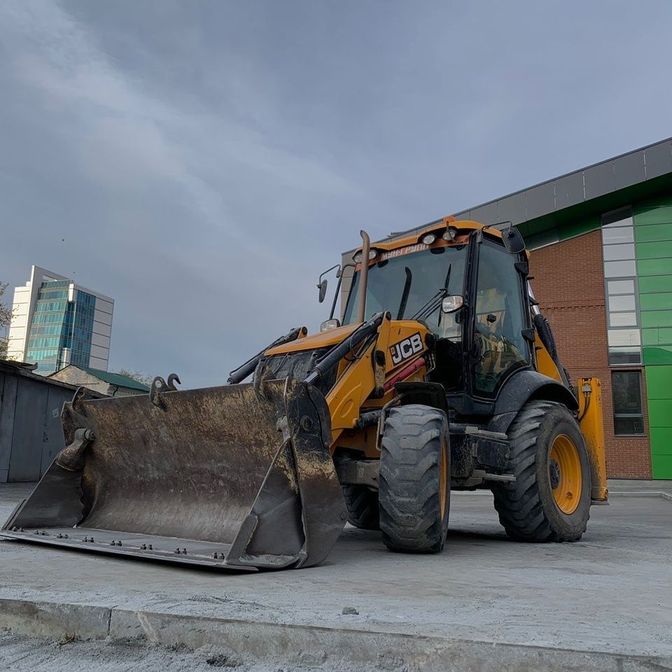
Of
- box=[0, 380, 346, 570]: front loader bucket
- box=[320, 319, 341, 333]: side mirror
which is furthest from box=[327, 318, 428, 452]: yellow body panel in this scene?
box=[320, 319, 341, 333]: side mirror

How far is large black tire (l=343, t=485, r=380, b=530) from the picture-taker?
27.3 ft

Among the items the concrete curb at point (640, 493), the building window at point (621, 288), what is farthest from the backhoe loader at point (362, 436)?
the building window at point (621, 288)

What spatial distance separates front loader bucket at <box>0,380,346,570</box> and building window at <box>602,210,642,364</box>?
1901 cm

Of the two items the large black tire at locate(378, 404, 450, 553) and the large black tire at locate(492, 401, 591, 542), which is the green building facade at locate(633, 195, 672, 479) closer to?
the large black tire at locate(492, 401, 591, 542)

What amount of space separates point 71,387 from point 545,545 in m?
16.1

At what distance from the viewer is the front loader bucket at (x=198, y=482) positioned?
4492 mm

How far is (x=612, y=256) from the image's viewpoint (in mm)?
22531


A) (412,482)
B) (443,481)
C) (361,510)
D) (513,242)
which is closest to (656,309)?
(361,510)

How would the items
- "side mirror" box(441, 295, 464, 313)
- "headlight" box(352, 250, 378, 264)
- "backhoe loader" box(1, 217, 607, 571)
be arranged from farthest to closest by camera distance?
1. "headlight" box(352, 250, 378, 264)
2. "side mirror" box(441, 295, 464, 313)
3. "backhoe loader" box(1, 217, 607, 571)

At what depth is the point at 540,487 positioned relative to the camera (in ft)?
21.0

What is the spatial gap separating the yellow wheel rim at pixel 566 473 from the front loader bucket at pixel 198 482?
326cm

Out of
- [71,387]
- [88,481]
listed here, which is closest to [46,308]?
[71,387]

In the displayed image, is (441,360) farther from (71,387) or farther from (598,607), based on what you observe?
(71,387)

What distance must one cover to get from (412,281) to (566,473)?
2.53 m
